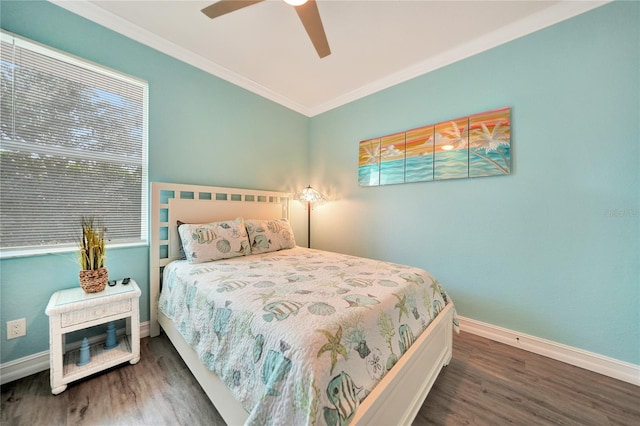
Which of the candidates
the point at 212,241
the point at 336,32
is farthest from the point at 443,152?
the point at 212,241

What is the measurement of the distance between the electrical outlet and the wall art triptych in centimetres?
315

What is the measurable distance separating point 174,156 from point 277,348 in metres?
2.16

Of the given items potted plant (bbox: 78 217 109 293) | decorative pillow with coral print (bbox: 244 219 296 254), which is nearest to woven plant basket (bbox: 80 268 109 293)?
potted plant (bbox: 78 217 109 293)

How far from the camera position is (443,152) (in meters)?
2.31

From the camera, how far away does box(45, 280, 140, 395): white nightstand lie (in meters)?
1.37

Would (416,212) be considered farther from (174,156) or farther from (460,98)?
(174,156)

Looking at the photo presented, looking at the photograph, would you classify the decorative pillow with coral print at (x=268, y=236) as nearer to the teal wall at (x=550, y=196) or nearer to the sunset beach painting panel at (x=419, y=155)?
the teal wall at (x=550, y=196)

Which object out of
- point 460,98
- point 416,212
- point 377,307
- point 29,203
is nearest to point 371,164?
point 416,212

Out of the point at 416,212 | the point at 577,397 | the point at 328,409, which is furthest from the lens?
the point at 416,212

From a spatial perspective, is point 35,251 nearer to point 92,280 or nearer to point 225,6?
point 92,280

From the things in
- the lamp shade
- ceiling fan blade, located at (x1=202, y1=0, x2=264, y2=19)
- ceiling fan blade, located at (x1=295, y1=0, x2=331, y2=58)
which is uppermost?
ceiling fan blade, located at (x1=202, y1=0, x2=264, y2=19)

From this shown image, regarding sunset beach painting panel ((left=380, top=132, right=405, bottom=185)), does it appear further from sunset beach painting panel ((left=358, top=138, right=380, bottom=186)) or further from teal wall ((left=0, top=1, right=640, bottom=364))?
teal wall ((left=0, top=1, right=640, bottom=364))

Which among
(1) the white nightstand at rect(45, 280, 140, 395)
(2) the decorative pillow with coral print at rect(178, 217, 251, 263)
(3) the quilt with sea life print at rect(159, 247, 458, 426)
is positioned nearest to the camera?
(3) the quilt with sea life print at rect(159, 247, 458, 426)

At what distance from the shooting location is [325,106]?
11.1ft
